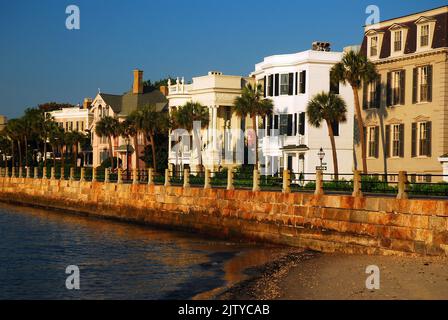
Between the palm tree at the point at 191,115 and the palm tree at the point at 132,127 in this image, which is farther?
the palm tree at the point at 132,127

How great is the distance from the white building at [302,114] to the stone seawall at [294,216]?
13907 mm

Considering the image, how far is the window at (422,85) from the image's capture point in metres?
44.2

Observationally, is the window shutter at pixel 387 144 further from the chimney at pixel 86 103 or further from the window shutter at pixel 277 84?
the chimney at pixel 86 103

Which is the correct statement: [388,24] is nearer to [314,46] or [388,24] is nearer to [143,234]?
[314,46]

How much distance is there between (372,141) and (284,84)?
35.8ft

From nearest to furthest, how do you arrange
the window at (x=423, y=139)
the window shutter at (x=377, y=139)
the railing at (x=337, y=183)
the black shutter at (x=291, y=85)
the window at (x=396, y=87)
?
1. the railing at (x=337, y=183)
2. the window at (x=423, y=139)
3. the window at (x=396, y=87)
4. the window shutter at (x=377, y=139)
5. the black shutter at (x=291, y=85)

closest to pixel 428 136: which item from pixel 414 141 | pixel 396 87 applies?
pixel 414 141

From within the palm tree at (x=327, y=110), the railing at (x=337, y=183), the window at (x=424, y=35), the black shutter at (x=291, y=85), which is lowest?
the railing at (x=337, y=183)

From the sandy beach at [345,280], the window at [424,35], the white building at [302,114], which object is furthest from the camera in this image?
the white building at [302,114]

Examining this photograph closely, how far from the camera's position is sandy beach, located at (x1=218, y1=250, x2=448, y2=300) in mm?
19016

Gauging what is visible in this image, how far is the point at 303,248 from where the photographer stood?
29641 millimetres

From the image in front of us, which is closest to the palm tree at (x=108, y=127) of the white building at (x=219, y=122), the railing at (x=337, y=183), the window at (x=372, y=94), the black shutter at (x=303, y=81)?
the white building at (x=219, y=122)
